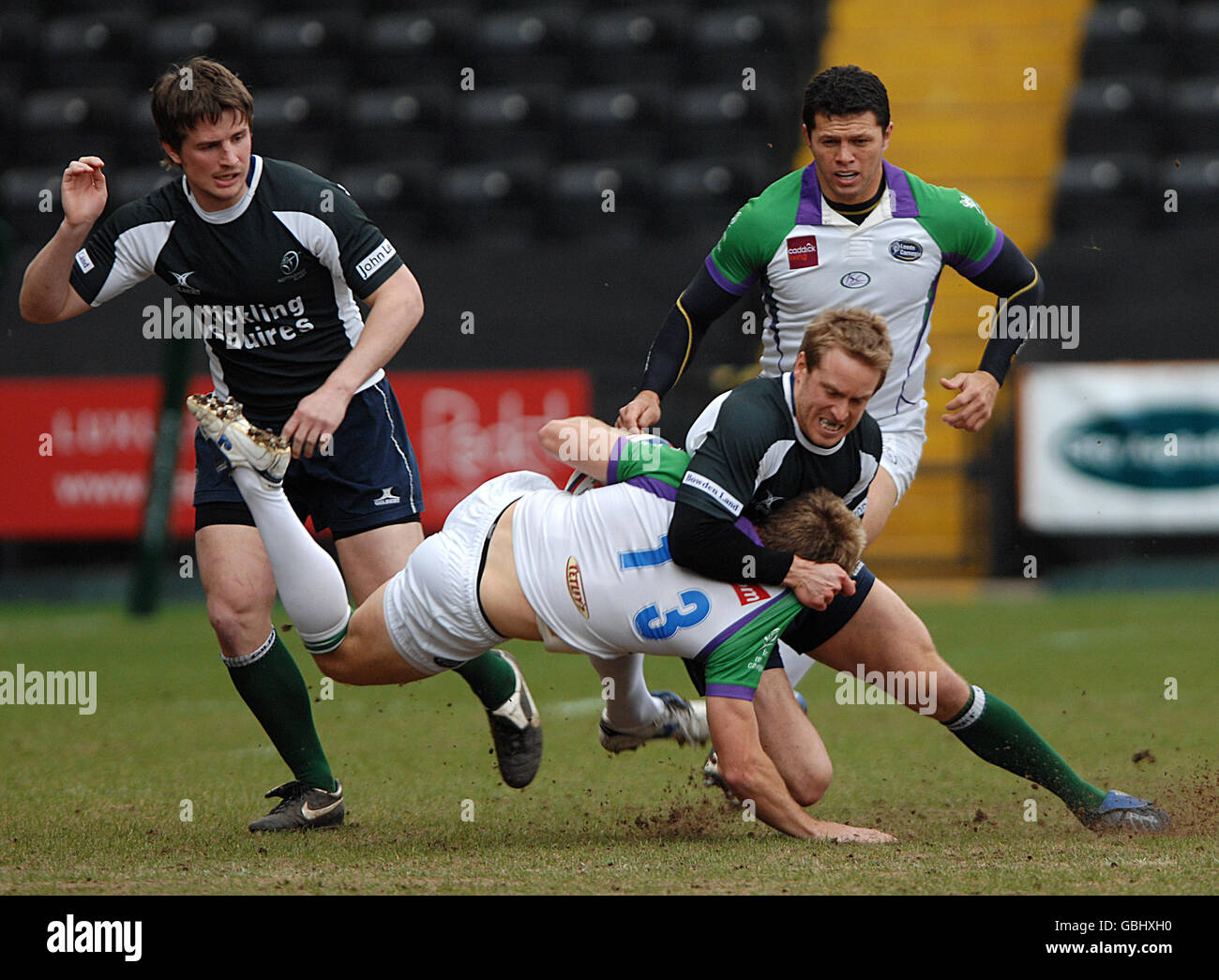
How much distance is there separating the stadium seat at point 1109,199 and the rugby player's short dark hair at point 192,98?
10.1 m

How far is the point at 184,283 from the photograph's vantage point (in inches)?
194

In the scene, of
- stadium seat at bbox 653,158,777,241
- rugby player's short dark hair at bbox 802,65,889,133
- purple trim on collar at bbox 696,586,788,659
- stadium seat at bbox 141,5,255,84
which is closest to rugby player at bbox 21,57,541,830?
purple trim on collar at bbox 696,586,788,659

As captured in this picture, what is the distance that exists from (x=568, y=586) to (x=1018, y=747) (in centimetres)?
147

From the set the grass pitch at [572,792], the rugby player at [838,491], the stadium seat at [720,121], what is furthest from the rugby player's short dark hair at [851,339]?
the stadium seat at [720,121]

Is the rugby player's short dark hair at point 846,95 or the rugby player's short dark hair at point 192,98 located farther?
the rugby player's short dark hair at point 846,95

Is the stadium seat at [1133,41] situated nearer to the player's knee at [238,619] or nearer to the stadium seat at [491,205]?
the stadium seat at [491,205]

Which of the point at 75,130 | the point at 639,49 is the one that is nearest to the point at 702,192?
the point at 639,49

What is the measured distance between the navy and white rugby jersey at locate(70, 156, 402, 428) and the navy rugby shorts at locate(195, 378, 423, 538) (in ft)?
0.69

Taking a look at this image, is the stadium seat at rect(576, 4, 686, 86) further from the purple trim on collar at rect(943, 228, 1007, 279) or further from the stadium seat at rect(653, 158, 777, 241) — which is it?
the purple trim on collar at rect(943, 228, 1007, 279)

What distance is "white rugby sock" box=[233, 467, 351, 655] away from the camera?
471 centimetres

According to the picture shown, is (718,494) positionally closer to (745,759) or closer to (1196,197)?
(745,759)

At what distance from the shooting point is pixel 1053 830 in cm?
481

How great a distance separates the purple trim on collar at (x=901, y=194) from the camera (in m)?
5.24

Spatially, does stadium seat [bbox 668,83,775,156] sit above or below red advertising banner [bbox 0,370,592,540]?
above
